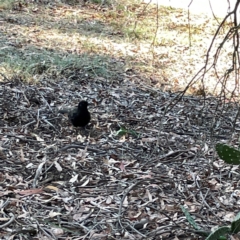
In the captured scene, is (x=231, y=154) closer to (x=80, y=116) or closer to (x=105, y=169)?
(x=105, y=169)

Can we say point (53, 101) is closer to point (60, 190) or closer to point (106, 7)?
point (60, 190)

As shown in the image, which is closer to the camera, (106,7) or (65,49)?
(65,49)

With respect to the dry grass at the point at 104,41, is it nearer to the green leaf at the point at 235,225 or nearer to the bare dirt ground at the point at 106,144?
the bare dirt ground at the point at 106,144

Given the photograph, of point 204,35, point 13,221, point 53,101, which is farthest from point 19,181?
point 204,35

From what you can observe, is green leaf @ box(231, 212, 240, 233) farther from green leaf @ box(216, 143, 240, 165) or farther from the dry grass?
the dry grass

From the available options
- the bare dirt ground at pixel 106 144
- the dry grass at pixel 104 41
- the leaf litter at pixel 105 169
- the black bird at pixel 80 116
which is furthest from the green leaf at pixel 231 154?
the dry grass at pixel 104 41

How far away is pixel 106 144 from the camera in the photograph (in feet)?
13.3

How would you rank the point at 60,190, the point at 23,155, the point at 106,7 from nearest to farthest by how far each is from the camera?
the point at 60,190
the point at 23,155
the point at 106,7

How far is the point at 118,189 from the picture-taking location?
326 centimetres

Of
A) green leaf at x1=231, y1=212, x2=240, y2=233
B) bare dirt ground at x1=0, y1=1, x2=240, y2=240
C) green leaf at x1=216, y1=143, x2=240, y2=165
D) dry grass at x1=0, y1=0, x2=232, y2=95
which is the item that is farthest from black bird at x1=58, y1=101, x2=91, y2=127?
green leaf at x1=231, y1=212, x2=240, y2=233

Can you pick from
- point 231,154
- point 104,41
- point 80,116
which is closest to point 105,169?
point 80,116

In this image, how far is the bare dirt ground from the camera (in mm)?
2891

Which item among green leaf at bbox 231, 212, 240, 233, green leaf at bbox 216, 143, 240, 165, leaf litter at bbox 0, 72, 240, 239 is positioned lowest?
leaf litter at bbox 0, 72, 240, 239

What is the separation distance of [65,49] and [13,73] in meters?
1.39
